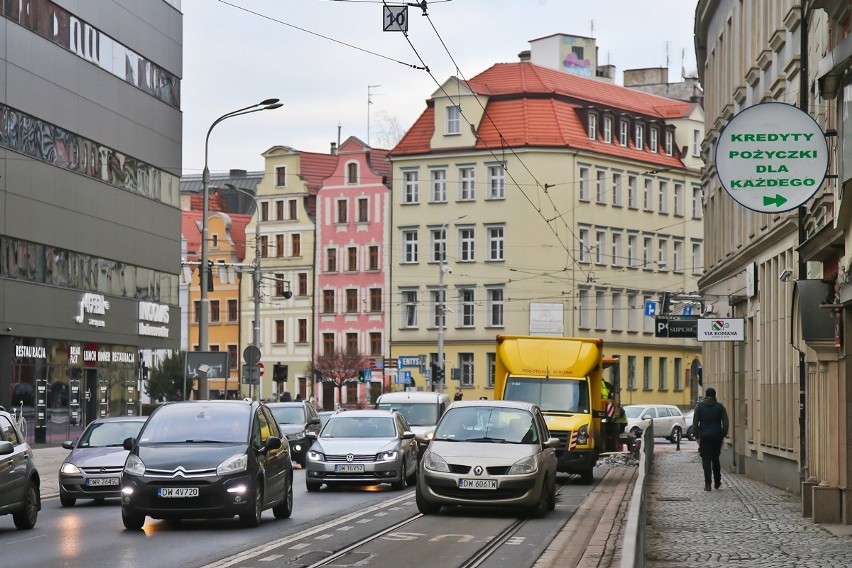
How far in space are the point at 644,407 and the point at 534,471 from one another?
1677 inches

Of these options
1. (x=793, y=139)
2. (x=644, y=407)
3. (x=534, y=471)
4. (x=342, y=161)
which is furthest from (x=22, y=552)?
(x=342, y=161)

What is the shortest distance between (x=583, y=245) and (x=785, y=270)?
63520 mm

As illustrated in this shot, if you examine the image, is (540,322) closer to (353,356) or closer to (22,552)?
(353,356)

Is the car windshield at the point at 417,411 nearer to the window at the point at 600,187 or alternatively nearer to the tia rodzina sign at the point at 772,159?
the tia rodzina sign at the point at 772,159

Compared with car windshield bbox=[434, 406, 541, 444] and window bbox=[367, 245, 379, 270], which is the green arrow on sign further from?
window bbox=[367, 245, 379, 270]

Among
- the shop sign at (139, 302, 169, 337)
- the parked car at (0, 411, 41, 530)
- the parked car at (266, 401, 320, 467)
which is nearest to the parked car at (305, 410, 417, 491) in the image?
the parked car at (0, 411, 41, 530)

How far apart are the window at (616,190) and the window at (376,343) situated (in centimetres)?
1577

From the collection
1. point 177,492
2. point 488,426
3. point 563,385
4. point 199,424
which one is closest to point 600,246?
point 563,385

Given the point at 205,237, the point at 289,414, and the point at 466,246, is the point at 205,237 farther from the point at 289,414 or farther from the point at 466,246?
the point at 466,246

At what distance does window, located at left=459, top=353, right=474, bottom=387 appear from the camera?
92688 millimetres

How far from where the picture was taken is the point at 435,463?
22.0m

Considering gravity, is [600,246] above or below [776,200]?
above

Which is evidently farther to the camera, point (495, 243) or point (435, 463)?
point (495, 243)

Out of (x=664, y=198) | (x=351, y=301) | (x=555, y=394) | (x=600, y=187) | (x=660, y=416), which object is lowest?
(x=660, y=416)
